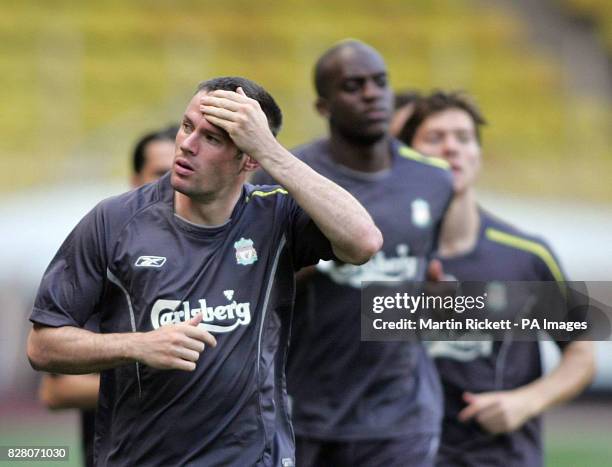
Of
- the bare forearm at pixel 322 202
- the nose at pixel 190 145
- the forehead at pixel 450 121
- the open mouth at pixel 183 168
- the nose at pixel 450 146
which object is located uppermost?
the forehead at pixel 450 121

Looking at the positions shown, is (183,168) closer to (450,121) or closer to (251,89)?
(251,89)

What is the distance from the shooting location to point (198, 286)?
13.2 ft

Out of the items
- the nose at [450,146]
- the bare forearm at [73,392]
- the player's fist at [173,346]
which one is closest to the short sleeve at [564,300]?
the nose at [450,146]

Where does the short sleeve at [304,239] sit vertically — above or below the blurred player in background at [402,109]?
below

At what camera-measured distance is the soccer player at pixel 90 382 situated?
5496 millimetres

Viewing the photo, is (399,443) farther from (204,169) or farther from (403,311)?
(204,169)

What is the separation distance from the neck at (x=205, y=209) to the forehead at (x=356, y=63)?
84.1 inches

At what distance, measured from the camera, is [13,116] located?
1544 cm

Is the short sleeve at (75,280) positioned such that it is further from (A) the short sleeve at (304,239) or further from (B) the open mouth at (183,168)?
(A) the short sleeve at (304,239)

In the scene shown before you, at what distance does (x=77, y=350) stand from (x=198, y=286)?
0.47 m

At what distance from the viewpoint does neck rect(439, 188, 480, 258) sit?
6.53m

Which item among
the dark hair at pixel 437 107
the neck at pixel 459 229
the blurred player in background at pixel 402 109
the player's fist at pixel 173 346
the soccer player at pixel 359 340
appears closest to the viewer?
the player's fist at pixel 173 346

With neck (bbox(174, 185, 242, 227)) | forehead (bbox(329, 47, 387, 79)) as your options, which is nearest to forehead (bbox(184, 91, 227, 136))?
neck (bbox(174, 185, 242, 227))

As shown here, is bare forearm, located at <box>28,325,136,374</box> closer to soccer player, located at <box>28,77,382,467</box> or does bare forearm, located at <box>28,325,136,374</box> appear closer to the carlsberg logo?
soccer player, located at <box>28,77,382,467</box>
